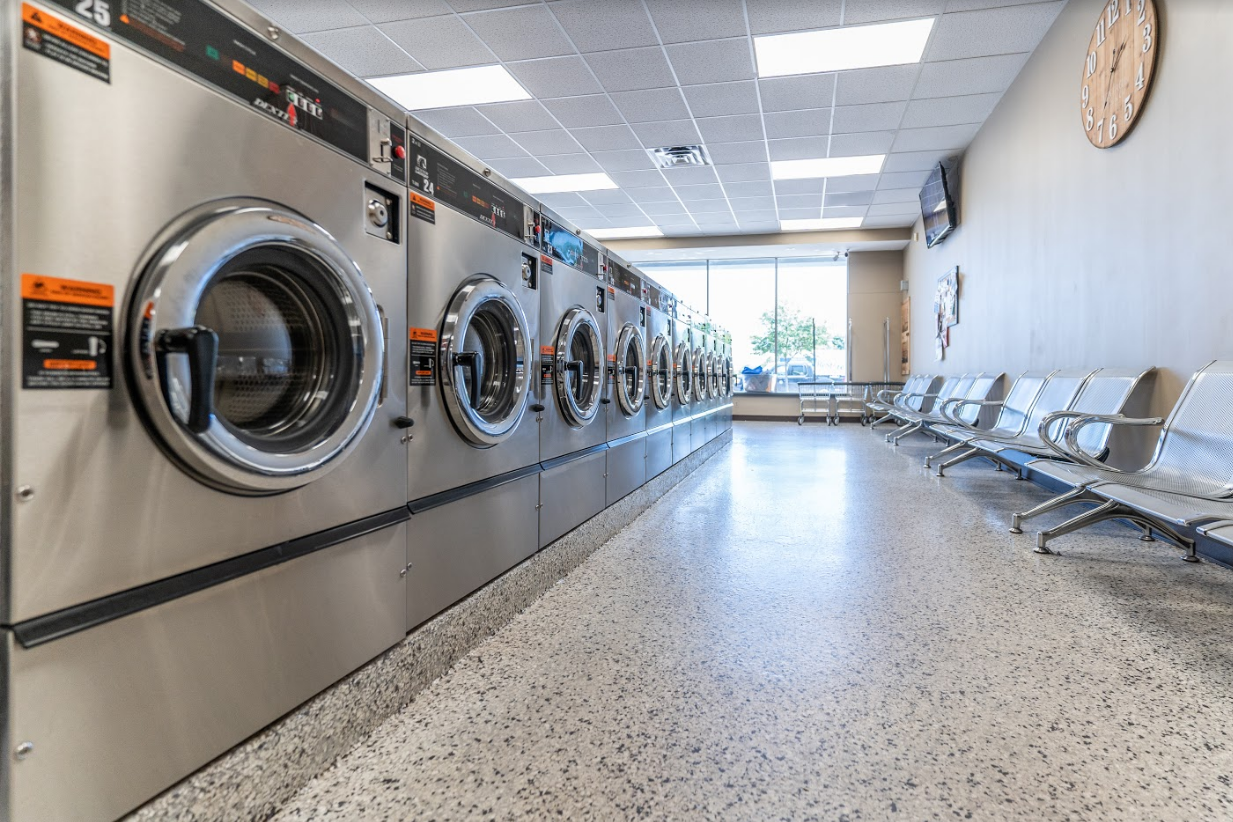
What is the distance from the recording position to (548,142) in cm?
637

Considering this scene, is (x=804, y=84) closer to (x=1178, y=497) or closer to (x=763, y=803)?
(x=1178, y=497)

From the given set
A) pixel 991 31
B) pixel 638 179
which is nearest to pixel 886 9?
pixel 991 31

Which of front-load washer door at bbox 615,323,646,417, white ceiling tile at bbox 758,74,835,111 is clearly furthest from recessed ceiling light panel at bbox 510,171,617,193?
front-load washer door at bbox 615,323,646,417

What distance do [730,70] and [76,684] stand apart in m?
5.14

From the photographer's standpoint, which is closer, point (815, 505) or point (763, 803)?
point (763, 803)

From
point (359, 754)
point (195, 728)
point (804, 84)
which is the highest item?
point (804, 84)

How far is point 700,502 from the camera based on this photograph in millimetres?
3750

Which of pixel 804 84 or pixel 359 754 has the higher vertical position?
pixel 804 84

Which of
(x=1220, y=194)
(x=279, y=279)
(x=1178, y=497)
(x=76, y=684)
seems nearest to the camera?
(x=76, y=684)

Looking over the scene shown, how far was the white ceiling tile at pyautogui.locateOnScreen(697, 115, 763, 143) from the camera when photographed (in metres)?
5.70

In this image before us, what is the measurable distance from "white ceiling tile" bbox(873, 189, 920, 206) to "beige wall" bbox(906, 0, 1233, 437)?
178 centimetres

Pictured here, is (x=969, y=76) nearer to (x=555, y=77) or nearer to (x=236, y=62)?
(x=555, y=77)

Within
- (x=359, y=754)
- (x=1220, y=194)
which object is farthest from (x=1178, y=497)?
(x=359, y=754)

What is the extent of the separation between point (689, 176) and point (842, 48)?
2.97m
